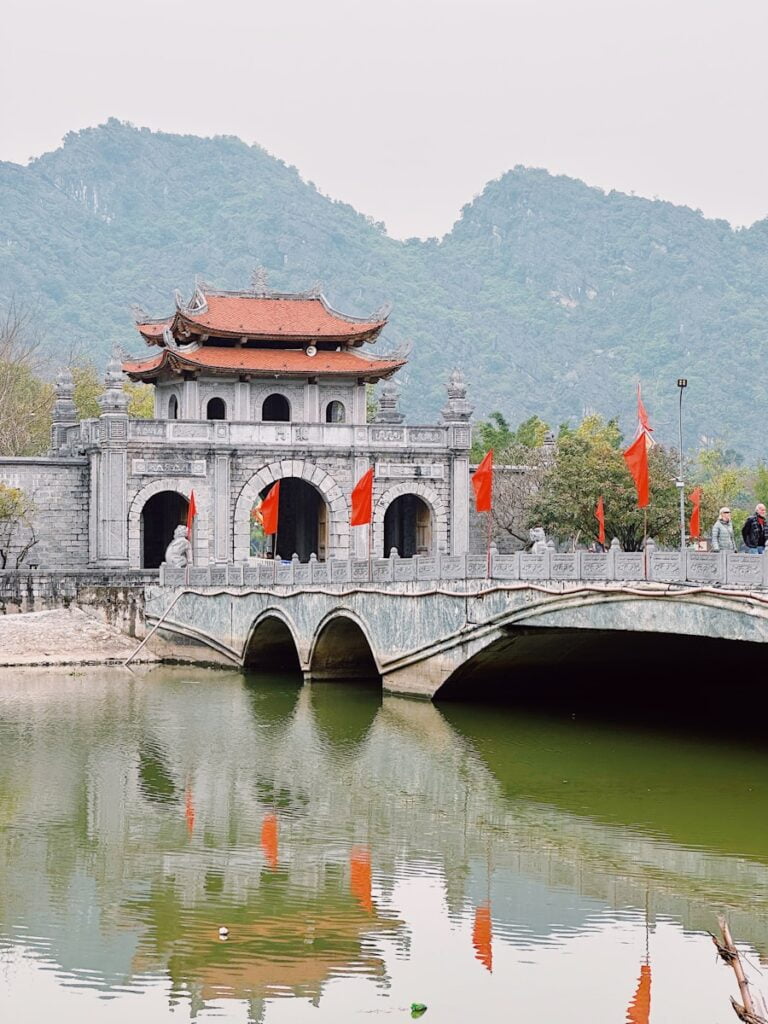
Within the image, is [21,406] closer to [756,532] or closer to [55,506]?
[55,506]

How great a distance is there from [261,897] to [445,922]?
2.06m

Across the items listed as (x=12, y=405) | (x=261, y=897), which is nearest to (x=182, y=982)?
(x=261, y=897)

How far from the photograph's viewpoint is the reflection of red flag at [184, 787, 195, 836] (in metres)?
20.8

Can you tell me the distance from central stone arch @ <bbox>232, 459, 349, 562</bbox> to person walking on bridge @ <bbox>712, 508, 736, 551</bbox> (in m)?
25.3

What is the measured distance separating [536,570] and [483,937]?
1201 cm

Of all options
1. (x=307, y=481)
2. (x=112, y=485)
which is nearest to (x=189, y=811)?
(x=112, y=485)

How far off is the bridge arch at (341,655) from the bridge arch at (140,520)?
13.9 meters

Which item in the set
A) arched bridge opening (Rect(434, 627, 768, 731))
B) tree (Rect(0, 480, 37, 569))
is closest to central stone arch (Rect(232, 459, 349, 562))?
tree (Rect(0, 480, 37, 569))

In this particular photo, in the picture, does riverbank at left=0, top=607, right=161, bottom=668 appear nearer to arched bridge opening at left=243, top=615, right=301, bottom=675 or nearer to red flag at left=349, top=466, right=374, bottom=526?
arched bridge opening at left=243, top=615, right=301, bottom=675

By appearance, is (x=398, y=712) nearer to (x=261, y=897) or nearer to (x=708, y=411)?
(x=261, y=897)

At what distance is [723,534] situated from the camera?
83.8 ft

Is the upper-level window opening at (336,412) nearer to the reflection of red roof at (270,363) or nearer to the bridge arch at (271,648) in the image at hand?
the reflection of red roof at (270,363)

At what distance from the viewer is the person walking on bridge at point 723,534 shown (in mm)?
25031

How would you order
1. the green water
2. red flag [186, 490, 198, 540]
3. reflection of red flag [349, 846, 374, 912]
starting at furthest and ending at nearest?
red flag [186, 490, 198, 540] → reflection of red flag [349, 846, 374, 912] → the green water
